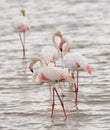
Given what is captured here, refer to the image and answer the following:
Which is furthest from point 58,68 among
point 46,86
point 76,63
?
point 46,86

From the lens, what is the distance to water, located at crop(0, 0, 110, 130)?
9.43 m

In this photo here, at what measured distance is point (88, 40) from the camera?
16.1 metres

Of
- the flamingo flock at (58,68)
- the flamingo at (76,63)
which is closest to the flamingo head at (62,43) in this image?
the flamingo flock at (58,68)

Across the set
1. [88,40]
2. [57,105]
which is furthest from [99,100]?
[88,40]

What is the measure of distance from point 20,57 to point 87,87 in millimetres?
3482

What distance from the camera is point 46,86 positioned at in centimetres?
1165

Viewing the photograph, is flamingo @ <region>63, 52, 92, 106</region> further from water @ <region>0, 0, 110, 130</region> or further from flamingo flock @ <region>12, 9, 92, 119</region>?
water @ <region>0, 0, 110, 130</region>

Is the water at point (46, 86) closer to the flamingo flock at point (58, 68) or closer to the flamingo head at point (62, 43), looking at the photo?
the flamingo flock at point (58, 68)

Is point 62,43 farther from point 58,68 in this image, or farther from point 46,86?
point 58,68

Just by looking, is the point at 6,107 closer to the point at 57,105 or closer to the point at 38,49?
the point at 57,105

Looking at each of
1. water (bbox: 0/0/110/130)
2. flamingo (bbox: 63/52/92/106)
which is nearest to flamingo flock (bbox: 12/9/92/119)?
flamingo (bbox: 63/52/92/106)

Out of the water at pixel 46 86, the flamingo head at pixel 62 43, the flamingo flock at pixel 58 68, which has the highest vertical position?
the flamingo head at pixel 62 43

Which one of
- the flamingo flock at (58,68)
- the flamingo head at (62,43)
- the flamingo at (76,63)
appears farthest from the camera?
the flamingo head at (62,43)

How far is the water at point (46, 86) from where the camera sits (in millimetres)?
9430
